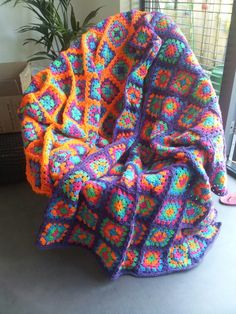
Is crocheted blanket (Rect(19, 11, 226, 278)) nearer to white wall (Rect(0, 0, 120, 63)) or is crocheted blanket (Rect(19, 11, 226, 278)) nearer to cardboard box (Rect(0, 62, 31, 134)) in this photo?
cardboard box (Rect(0, 62, 31, 134))

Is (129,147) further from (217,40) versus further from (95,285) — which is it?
(217,40)

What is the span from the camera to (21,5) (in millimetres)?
2346

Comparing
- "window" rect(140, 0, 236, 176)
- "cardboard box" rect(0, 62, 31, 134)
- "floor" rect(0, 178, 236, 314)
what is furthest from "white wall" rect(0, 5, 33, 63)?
"floor" rect(0, 178, 236, 314)

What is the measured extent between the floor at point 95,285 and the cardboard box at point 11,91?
0.78 metres

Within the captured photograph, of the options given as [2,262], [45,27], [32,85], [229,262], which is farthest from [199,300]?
[45,27]

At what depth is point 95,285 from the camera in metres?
1.28

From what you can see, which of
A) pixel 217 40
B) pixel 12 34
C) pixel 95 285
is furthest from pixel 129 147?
pixel 12 34

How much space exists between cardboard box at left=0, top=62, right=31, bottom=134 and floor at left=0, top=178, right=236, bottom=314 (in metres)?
0.78

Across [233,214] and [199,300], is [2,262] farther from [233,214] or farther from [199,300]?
[233,214]

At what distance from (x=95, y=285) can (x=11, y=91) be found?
1363mm

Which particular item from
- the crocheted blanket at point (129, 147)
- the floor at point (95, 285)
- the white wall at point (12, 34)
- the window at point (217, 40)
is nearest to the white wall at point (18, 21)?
the white wall at point (12, 34)

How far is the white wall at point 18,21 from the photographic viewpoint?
2311 mm

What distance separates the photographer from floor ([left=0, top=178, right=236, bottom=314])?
1.20 meters

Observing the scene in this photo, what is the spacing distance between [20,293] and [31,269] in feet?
0.41
